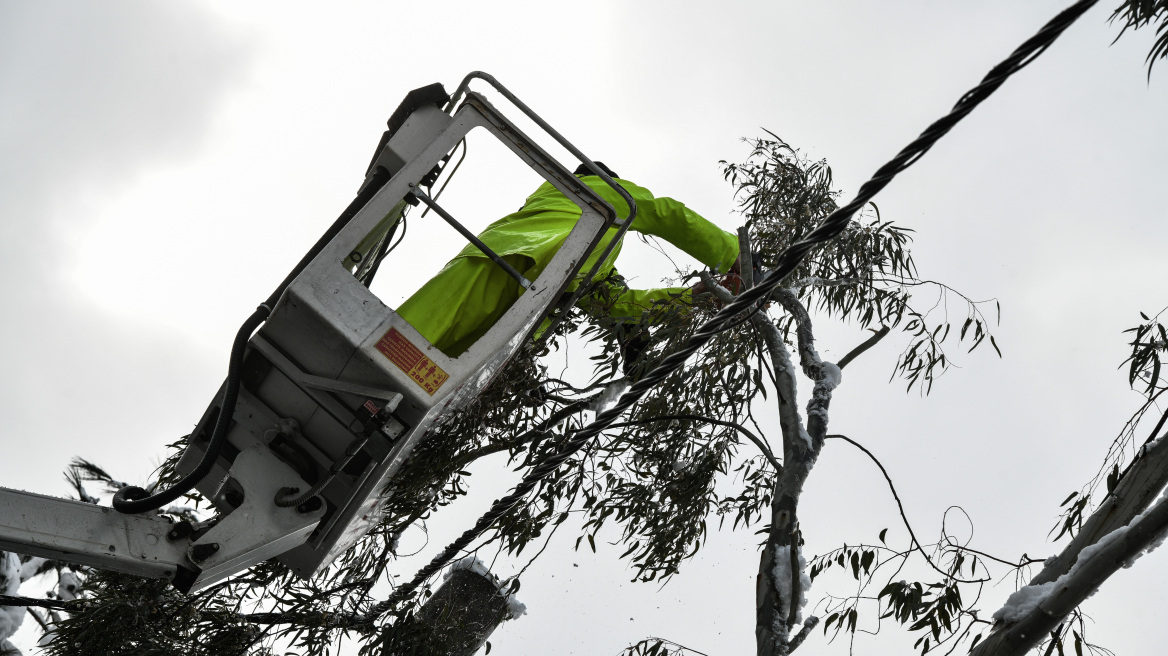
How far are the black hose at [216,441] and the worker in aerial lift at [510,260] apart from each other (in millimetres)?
650

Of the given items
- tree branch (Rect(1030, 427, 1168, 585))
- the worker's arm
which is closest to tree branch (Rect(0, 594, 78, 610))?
the worker's arm

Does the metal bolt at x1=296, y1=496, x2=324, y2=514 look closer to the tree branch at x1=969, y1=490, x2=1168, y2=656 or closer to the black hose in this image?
the black hose

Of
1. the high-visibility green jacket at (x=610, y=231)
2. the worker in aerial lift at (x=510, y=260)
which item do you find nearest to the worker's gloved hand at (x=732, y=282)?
the high-visibility green jacket at (x=610, y=231)

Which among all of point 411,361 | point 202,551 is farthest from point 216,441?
point 411,361

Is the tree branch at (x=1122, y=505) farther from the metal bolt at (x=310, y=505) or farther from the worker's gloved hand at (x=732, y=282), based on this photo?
the metal bolt at (x=310, y=505)

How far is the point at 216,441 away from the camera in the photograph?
3.96 metres

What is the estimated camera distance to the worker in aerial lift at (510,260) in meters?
4.28

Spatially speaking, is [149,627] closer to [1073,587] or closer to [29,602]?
[29,602]

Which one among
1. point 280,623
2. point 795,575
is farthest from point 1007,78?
point 280,623

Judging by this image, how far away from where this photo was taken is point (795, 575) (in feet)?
15.8

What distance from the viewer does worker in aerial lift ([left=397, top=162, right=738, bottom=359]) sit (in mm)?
4281

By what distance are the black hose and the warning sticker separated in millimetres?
565

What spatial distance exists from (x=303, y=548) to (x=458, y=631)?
135 centimetres

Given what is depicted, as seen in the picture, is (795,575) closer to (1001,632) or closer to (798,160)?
(1001,632)
